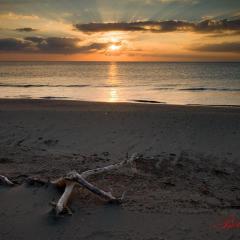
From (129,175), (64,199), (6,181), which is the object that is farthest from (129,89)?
(64,199)

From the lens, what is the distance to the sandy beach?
15.9ft

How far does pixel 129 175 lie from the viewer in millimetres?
6832

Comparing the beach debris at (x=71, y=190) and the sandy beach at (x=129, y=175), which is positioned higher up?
the beach debris at (x=71, y=190)

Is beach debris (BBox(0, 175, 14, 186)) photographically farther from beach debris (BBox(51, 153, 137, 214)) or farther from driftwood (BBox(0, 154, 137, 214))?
beach debris (BBox(51, 153, 137, 214))

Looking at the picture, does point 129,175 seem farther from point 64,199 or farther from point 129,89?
point 129,89

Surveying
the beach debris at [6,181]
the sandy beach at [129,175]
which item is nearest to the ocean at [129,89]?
the sandy beach at [129,175]

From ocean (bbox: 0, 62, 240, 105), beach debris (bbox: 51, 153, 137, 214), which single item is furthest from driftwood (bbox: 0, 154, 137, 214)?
ocean (bbox: 0, 62, 240, 105)

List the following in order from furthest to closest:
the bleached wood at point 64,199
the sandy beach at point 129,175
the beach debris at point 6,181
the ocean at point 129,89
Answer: the ocean at point 129,89
the beach debris at point 6,181
the bleached wood at point 64,199
the sandy beach at point 129,175

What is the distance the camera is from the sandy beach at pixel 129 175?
4852 mm

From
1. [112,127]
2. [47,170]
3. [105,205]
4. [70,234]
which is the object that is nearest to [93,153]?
[47,170]

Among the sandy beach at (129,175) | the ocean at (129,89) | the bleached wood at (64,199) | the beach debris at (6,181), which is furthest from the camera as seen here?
the ocean at (129,89)

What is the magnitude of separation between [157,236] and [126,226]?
462 millimetres

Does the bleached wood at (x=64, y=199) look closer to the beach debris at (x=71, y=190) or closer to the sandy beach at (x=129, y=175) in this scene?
the beach debris at (x=71, y=190)

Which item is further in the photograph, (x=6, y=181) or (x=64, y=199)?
(x=6, y=181)
